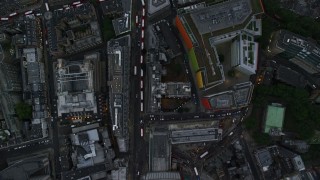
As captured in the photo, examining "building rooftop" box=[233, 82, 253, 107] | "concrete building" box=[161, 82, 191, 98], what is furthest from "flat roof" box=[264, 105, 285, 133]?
"concrete building" box=[161, 82, 191, 98]

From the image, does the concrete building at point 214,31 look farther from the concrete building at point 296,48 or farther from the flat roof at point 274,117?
the flat roof at point 274,117

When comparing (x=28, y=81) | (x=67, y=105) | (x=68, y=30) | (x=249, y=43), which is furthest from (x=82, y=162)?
(x=249, y=43)

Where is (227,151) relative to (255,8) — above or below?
below

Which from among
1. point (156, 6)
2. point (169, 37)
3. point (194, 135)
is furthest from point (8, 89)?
point (194, 135)

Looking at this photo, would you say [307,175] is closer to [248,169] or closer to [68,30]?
[248,169]

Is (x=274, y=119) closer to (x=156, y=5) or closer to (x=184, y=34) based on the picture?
(x=184, y=34)

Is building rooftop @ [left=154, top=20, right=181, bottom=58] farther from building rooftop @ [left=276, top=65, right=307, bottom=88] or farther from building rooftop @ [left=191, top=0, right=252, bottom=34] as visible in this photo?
building rooftop @ [left=276, top=65, right=307, bottom=88]

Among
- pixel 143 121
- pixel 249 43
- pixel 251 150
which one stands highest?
pixel 249 43
